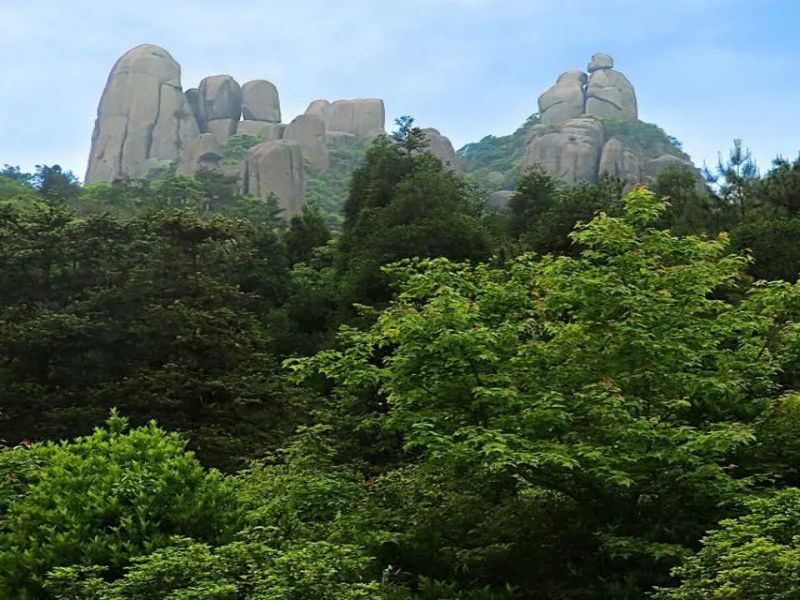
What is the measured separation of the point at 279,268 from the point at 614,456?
57.7ft

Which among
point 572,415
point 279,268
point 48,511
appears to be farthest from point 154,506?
point 279,268

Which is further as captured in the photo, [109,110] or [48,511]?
[109,110]

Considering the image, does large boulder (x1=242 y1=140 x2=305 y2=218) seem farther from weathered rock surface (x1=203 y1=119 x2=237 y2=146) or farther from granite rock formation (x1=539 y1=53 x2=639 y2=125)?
granite rock formation (x1=539 y1=53 x2=639 y2=125)

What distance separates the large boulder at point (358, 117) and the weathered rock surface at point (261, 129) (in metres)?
8.11

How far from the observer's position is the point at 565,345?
277 inches

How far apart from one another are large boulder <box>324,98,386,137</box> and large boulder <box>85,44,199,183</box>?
45.7 ft

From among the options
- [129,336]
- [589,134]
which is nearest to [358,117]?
[589,134]

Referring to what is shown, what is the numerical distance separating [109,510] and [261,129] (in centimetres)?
6381

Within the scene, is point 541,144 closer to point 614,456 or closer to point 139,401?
point 139,401

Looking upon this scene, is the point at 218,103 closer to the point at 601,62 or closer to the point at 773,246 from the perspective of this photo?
the point at 601,62

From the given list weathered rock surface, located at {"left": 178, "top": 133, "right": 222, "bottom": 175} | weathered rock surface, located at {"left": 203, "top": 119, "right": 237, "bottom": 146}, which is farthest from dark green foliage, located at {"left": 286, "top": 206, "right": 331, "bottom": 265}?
weathered rock surface, located at {"left": 203, "top": 119, "right": 237, "bottom": 146}

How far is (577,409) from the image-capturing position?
21.7ft

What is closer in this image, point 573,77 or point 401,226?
point 401,226

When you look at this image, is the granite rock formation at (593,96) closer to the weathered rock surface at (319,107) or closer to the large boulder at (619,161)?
the large boulder at (619,161)
